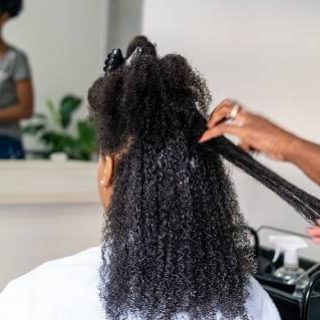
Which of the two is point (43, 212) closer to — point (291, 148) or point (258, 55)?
point (258, 55)

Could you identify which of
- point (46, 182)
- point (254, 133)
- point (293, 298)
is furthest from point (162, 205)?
point (46, 182)

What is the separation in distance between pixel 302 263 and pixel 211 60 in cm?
66

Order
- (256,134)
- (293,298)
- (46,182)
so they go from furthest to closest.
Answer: (46,182), (293,298), (256,134)

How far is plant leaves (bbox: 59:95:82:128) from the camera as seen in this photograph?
6.31 ft

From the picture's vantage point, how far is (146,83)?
0.82 metres

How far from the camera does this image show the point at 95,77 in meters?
1.91

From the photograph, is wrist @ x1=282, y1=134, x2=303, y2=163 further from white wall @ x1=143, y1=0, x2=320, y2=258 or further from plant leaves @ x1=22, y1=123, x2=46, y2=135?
plant leaves @ x1=22, y1=123, x2=46, y2=135

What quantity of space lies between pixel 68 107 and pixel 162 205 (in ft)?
3.81

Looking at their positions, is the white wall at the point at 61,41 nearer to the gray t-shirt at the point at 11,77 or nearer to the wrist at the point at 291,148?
the gray t-shirt at the point at 11,77

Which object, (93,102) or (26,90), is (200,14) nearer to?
(26,90)

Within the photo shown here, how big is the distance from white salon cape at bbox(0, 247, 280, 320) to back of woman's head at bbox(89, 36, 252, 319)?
0.02m

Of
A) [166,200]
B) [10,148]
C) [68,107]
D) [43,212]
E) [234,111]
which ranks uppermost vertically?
[234,111]

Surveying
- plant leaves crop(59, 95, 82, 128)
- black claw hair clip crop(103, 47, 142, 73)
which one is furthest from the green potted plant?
black claw hair clip crop(103, 47, 142, 73)

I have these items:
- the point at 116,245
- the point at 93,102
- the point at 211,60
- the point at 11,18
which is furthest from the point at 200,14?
the point at 116,245
